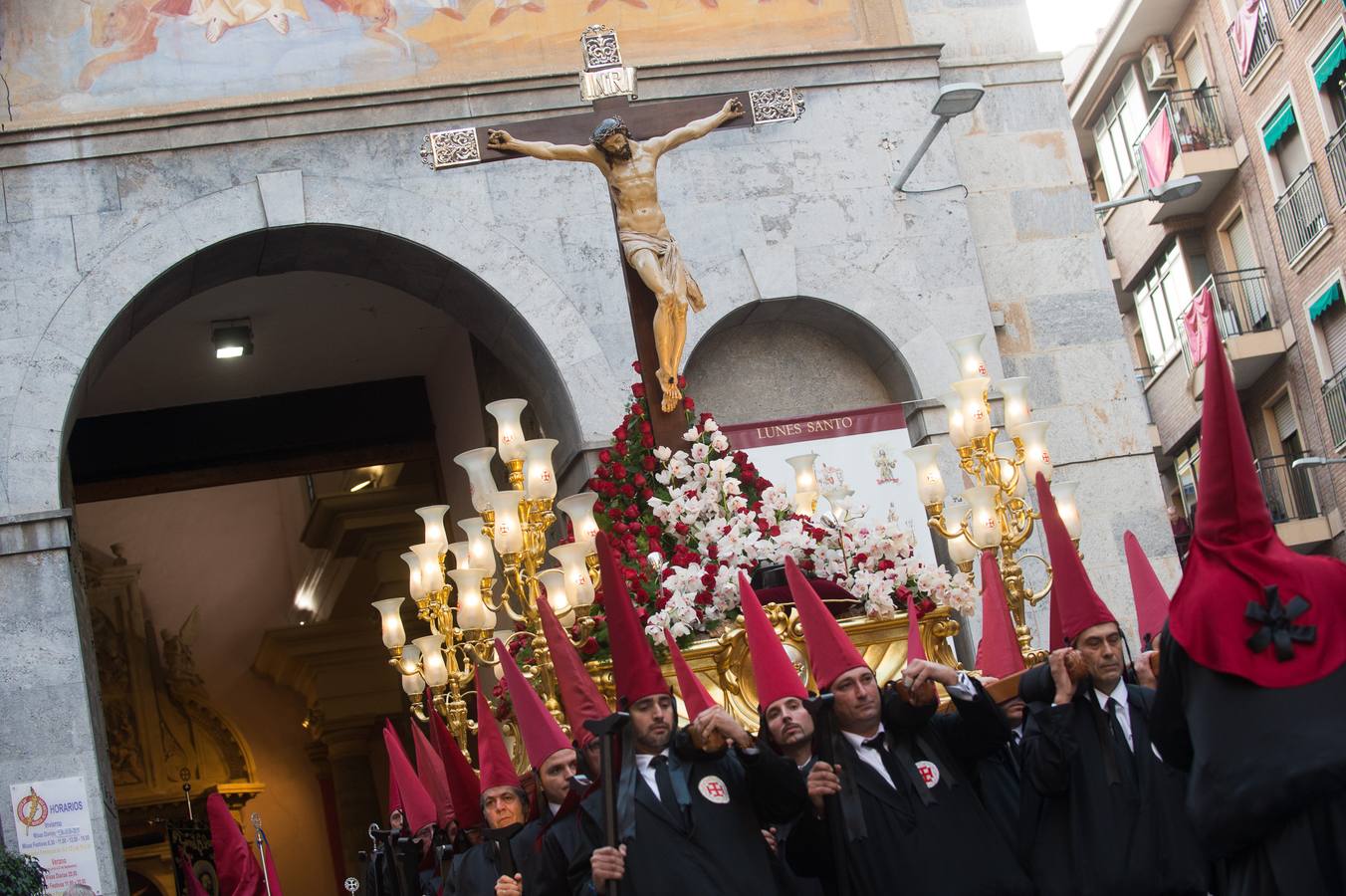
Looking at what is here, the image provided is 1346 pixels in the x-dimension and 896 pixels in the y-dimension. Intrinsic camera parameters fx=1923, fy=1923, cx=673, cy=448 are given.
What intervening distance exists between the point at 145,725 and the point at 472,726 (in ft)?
42.5

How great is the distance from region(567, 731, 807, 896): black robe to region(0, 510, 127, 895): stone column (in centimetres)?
706

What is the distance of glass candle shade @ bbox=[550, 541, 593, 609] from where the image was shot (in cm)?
1046

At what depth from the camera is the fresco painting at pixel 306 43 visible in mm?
14359

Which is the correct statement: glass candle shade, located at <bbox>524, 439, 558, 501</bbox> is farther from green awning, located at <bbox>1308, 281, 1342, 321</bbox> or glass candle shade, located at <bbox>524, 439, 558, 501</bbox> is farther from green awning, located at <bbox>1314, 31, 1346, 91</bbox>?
green awning, located at <bbox>1308, 281, 1342, 321</bbox>

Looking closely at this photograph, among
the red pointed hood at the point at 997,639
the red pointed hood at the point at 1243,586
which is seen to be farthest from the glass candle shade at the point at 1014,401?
the red pointed hood at the point at 1243,586

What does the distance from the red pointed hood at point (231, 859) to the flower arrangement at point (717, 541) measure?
289 centimetres

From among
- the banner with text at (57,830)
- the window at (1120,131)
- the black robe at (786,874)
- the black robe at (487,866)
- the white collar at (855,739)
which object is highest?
the window at (1120,131)

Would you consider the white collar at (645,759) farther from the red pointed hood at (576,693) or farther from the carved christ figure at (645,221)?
the carved christ figure at (645,221)

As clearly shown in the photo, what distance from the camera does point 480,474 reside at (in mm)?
11070

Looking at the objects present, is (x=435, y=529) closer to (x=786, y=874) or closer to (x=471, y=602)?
(x=471, y=602)

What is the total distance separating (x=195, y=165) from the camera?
46.4ft

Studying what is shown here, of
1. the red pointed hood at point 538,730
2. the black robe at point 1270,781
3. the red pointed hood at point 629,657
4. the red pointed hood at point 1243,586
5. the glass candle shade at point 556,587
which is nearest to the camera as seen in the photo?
the black robe at point 1270,781

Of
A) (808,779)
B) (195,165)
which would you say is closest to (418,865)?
(808,779)

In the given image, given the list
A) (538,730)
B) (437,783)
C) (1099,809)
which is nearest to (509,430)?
(437,783)
